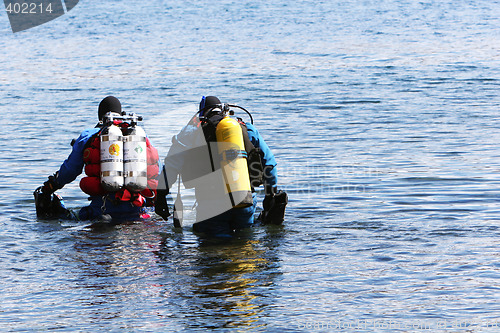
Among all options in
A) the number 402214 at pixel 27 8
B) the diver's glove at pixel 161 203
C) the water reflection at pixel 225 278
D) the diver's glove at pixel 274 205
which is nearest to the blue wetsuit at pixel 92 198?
the water reflection at pixel 225 278

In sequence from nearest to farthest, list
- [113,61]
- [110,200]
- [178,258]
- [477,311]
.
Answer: [477,311] → [178,258] → [110,200] → [113,61]

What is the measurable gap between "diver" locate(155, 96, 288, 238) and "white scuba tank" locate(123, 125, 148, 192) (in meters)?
0.63

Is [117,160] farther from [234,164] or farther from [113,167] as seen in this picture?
[234,164]

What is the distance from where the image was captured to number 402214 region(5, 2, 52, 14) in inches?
1904

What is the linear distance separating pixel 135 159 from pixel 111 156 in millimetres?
300

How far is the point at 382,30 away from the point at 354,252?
2967 centimetres

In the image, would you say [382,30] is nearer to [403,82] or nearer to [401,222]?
[403,82]

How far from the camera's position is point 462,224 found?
952 cm

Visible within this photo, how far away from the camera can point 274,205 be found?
8.80 metres

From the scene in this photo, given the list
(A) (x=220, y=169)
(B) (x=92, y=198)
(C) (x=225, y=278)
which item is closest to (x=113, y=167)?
(B) (x=92, y=198)

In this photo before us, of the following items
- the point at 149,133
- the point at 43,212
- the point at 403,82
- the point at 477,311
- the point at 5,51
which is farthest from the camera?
the point at 5,51

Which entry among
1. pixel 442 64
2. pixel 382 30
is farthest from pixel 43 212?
pixel 382 30

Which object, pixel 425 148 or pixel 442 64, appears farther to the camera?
pixel 442 64

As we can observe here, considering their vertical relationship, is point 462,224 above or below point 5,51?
below
